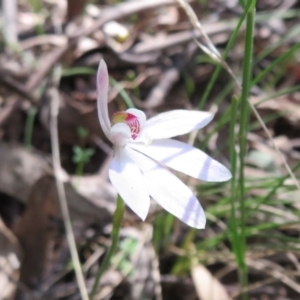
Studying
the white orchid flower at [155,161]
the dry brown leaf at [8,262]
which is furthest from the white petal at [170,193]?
the dry brown leaf at [8,262]

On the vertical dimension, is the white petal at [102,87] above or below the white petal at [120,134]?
above

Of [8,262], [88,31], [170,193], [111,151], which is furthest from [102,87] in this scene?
[88,31]

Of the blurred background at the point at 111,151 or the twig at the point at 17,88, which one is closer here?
the blurred background at the point at 111,151

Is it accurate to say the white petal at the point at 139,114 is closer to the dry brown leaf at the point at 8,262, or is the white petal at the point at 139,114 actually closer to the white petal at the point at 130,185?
the white petal at the point at 130,185

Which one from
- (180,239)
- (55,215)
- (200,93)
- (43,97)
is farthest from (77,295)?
(200,93)

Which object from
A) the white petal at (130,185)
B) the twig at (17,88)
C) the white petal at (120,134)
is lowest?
the twig at (17,88)

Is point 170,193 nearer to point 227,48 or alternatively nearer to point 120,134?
point 120,134

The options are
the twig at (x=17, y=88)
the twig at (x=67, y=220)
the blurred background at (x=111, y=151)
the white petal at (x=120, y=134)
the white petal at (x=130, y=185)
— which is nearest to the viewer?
the white petal at (x=130, y=185)
